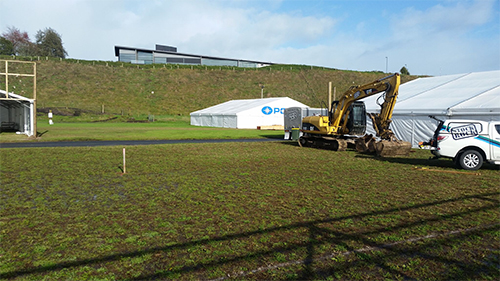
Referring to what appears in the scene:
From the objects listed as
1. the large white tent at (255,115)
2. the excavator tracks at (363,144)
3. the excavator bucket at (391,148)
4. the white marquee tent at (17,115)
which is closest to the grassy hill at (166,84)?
the large white tent at (255,115)

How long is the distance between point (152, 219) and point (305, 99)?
75815 millimetres

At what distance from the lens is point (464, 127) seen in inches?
547

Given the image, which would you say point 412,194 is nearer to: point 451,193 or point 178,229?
point 451,193

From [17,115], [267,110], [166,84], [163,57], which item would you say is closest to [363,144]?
[267,110]

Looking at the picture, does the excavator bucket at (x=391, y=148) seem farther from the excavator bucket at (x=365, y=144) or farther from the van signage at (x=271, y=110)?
the van signage at (x=271, y=110)

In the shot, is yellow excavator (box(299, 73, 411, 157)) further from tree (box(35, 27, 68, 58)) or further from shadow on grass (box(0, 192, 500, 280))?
tree (box(35, 27, 68, 58))

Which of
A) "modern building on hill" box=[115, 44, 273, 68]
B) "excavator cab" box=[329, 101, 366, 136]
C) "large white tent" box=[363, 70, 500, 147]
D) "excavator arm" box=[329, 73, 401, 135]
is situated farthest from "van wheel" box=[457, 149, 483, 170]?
"modern building on hill" box=[115, 44, 273, 68]

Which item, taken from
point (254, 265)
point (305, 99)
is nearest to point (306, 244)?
point (254, 265)

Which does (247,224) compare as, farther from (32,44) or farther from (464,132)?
→ (32,44)

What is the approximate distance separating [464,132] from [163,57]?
9632cm

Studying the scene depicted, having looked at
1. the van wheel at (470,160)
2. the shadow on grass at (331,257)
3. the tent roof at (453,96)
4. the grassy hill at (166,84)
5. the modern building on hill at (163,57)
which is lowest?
the shadow on grass at (331,257)

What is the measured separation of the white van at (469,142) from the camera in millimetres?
13453

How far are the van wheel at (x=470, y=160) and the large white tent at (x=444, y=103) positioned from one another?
6.58m

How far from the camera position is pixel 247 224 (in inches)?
277
